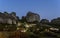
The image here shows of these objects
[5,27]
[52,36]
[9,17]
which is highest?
[9,17]

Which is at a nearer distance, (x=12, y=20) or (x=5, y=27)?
(x=5, y=27)

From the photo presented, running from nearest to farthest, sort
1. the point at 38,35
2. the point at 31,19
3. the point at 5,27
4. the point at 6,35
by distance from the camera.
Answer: the point at 6,35
the point at 38,35
the point at 5,27
the point at 31,19

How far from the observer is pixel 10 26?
3.15 meters

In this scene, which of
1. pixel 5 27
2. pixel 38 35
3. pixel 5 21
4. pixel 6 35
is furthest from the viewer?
pixel 5 21

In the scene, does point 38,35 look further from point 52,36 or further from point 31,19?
point 31,19

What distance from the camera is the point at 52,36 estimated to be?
2777 millimetres

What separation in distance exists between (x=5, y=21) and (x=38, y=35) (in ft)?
3.17

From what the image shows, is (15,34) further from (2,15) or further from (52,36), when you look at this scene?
(2,15)

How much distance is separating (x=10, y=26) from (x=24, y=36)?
2.21 ft

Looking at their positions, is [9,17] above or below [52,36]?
above

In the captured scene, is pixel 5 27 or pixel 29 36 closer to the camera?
pixel 29 36

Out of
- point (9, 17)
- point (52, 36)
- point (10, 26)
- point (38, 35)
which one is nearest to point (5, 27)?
point (10, 26)

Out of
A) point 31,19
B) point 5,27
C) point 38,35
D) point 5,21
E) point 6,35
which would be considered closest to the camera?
point 6,35

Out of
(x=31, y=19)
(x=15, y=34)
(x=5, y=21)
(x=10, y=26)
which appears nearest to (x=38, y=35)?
(x=15, y=34)
